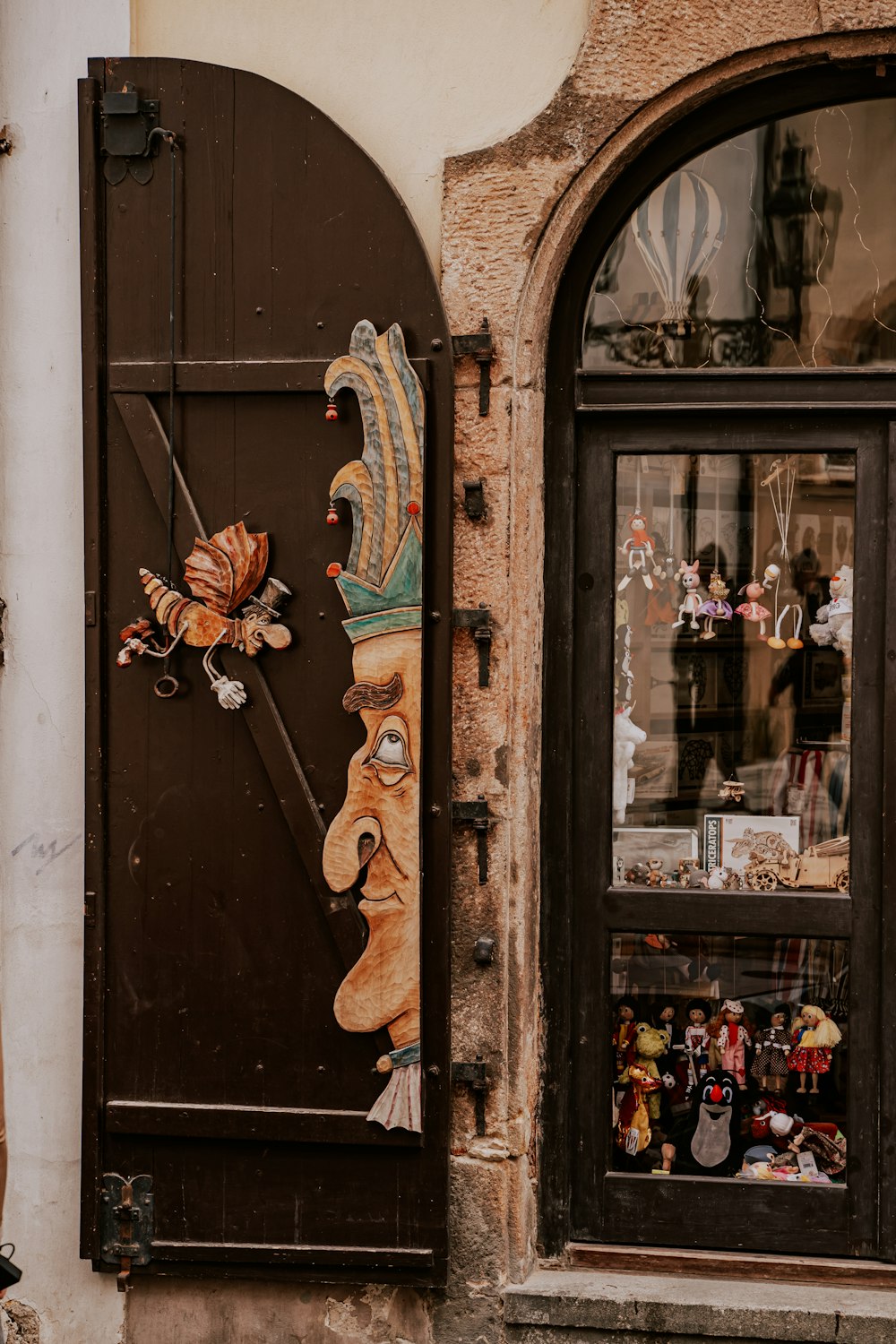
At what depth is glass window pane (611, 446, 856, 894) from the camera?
3.19m

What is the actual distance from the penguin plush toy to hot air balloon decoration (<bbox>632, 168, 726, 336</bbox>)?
2080mm

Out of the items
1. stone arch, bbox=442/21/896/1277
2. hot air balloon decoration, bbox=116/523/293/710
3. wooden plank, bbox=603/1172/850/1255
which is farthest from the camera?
wooden plank, bbox=603/1172/850/1255

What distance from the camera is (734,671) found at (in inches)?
127

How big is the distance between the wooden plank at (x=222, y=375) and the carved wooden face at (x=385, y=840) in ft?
2.31

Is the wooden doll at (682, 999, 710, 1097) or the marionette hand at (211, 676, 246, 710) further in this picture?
the wooden doll at (682, 999, 710, 1097)

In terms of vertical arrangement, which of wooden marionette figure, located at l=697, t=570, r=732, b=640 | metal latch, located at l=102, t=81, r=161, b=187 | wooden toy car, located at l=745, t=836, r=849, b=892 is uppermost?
metal latch, located at l=102, t=81, r=161, b=187

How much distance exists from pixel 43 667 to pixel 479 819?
1.28 m

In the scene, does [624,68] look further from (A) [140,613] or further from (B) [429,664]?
(A) [140,613]

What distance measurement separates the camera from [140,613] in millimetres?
3129

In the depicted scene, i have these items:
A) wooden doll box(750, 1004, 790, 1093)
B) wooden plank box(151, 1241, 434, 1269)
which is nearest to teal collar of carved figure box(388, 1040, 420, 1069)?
wooden plank box(151, 1241, 434, 1269)

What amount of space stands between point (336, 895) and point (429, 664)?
647 mm

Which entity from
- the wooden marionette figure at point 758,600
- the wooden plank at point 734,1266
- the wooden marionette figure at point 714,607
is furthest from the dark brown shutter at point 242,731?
the wooden marionette figure at point 758,600

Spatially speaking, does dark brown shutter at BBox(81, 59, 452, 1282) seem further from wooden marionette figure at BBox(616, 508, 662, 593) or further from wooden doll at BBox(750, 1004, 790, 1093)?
wooden doll at BBox(750, 1004, 790, 1093)

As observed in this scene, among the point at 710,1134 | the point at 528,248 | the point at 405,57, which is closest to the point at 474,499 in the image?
the point at 528,248
